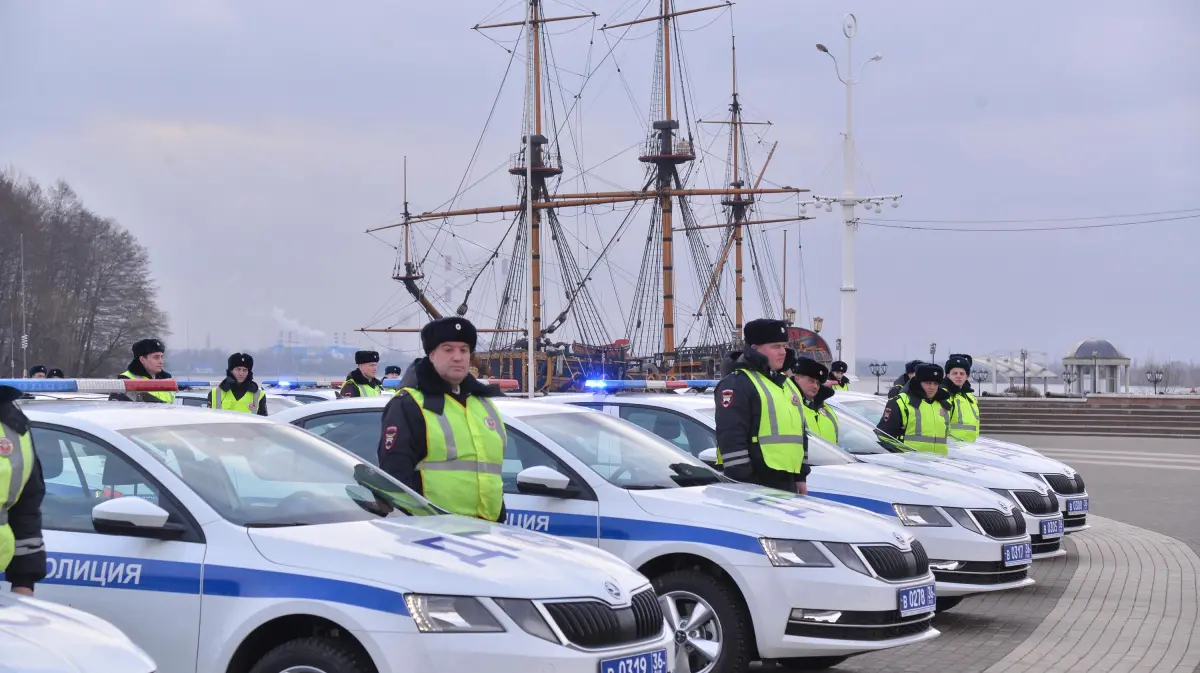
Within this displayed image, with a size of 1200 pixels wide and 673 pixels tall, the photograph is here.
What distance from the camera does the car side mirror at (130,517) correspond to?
5.03m

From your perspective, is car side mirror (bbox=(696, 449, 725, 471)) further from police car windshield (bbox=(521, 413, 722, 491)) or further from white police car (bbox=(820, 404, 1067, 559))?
Result: white police car (bbox=(820, 404, 1067, 559))

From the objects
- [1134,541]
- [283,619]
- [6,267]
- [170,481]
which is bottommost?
[1134,541]

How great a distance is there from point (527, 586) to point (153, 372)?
8.15m

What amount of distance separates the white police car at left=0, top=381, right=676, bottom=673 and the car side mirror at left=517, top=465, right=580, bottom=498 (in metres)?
0.95

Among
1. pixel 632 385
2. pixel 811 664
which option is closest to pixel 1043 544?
pixel 632 385

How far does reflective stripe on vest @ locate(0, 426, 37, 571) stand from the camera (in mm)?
5023

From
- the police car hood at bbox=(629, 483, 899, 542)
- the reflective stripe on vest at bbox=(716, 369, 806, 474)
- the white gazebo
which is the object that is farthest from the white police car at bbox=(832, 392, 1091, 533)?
the white gazebo

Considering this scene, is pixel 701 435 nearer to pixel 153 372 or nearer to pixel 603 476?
pixel 603 476

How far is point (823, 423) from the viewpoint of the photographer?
37.5 ft

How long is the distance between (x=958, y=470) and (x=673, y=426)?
3.02 metres

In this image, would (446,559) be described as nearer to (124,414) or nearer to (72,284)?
(124,414)

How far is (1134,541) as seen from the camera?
48.2ft

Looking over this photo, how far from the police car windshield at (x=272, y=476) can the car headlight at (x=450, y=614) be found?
0.79 metres

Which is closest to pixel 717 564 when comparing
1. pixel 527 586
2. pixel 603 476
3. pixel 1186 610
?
pixel 603 476
